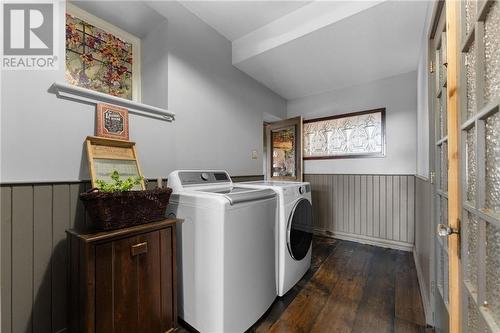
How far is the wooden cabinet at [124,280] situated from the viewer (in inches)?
39.5

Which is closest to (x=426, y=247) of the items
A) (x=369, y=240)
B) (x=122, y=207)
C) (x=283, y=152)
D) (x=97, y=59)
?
(x=369, y=240)

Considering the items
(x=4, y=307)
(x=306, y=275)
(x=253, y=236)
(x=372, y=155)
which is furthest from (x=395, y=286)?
(x=4, y=307)

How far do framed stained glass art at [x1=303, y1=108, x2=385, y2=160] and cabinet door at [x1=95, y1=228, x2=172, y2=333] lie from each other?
269cm

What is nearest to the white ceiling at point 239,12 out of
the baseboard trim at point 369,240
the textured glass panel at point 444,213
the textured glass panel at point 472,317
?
the textured glass panel at point 444,213

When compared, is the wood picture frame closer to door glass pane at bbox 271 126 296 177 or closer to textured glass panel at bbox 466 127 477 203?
textured glass panel at bbox 466 127 477 203

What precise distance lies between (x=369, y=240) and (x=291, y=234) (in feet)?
5.93

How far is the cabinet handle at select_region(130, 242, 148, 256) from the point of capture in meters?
1.14

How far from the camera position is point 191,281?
1.36 m

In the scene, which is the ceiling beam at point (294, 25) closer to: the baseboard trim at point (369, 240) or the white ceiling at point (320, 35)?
the white ceiling at point (320, 35)

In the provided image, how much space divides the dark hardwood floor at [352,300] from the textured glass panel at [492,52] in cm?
147

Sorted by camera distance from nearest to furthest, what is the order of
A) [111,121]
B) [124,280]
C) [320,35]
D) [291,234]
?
1. [124,280]
2. [111,121]
3. [291,234]
4. [320,35]

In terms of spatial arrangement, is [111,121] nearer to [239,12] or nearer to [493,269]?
[239,12]

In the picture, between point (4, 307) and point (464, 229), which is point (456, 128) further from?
point (4, 307)

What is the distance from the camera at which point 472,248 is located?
70cm
